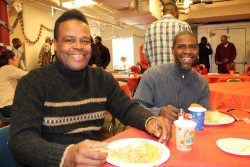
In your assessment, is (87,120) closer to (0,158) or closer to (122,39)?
(0,158)

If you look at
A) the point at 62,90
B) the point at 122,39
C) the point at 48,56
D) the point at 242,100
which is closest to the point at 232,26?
the point at 122,39

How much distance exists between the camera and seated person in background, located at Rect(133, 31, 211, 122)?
204 centimetres

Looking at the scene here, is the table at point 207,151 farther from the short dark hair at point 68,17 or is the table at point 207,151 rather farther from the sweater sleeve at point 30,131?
the short dark hair at point 68,17

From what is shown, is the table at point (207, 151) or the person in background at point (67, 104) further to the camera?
the person in background at point (67, 104)

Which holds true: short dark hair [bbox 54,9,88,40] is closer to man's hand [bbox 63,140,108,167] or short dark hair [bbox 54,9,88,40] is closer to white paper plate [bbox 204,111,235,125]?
man's hand [bbox 63,140,108,167]

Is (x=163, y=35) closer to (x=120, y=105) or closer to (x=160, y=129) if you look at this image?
(x=120, y=105)

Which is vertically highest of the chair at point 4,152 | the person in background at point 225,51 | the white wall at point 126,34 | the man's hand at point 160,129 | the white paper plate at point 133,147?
the white wall at point 126,34

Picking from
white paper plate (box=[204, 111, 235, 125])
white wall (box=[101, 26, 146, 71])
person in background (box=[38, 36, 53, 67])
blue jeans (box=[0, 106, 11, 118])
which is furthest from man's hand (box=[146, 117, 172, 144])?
white wall (box=[101, 26, 146, 71])

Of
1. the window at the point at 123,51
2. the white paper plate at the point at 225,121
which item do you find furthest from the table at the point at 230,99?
the window at the point at 123,51

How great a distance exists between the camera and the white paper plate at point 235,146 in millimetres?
1060

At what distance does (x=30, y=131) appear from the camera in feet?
3.59

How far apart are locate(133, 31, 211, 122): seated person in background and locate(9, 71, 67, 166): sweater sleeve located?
3.37 feet

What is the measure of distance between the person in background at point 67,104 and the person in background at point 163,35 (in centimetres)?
172

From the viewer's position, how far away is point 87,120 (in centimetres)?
142
